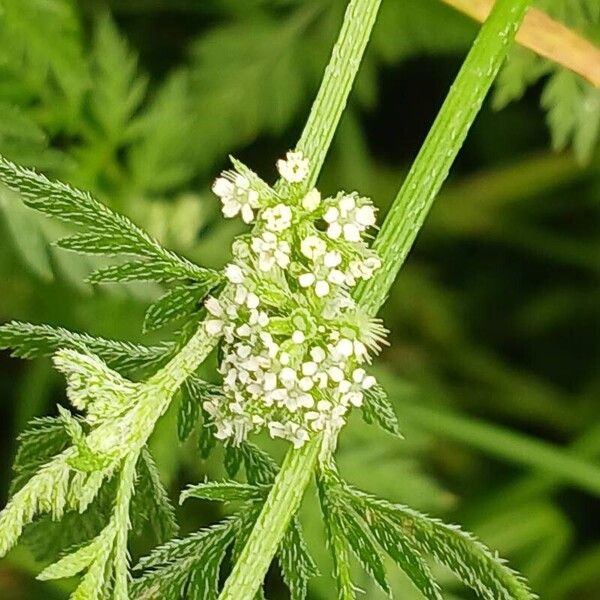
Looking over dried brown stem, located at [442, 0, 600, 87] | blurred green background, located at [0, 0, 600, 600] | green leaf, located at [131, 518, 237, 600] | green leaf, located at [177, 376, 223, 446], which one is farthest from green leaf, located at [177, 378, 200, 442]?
dried brown stem, located at [442, 0, 600, 87]

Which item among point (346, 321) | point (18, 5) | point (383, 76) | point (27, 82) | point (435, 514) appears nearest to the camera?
point (346, 321)

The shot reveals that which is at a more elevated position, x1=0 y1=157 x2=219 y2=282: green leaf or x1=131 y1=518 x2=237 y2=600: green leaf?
x1=0 y1=157 x2=219 y2=282: green leaf

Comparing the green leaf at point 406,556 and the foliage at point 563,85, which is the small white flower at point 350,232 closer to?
the green leaf at point 406,556

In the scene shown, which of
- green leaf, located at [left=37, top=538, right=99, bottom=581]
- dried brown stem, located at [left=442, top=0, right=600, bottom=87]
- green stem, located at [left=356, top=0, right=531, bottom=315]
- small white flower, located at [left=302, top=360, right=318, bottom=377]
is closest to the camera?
green leaf, located at [left=37, top=538, right=99, bottom=581]

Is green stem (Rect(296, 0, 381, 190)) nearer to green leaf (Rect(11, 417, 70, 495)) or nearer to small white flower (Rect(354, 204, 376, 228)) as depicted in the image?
small white flower (Rect(354, 204, 376, 228))

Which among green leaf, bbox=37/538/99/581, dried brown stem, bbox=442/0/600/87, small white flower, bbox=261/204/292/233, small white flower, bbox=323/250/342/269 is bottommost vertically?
green leaf, bbox=37/538/99/581


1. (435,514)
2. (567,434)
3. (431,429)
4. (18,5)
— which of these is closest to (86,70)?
(18,5)

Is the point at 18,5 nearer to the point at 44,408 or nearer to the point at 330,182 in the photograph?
the point at 44,408
